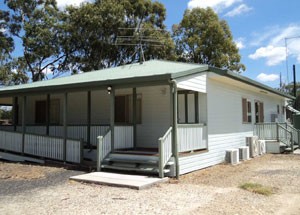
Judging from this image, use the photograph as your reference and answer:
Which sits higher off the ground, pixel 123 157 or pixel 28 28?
pixel 28 28

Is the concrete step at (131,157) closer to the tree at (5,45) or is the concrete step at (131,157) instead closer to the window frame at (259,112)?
the window frame at (259,112)

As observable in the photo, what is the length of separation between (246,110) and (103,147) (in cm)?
786

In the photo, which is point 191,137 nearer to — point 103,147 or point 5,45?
point 103,147

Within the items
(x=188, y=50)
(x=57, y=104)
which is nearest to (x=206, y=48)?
(x=188, y=50)

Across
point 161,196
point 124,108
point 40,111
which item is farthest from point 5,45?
point 161,196

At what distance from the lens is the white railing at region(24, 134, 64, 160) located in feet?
38.2

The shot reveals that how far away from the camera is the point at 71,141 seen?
37.0 ft

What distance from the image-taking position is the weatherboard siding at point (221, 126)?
1040cm

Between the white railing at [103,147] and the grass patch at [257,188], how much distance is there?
14.1 feet

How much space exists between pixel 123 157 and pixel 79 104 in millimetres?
5742

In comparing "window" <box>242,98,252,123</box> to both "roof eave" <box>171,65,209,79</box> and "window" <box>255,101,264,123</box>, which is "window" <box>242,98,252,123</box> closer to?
"window" <box>255,101,264,123</box>

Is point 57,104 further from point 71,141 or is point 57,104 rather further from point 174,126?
point 174,126

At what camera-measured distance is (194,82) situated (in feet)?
33.0

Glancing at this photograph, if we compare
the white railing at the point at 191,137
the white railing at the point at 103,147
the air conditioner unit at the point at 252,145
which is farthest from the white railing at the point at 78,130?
the air conditioner unit at the point at 252,145
